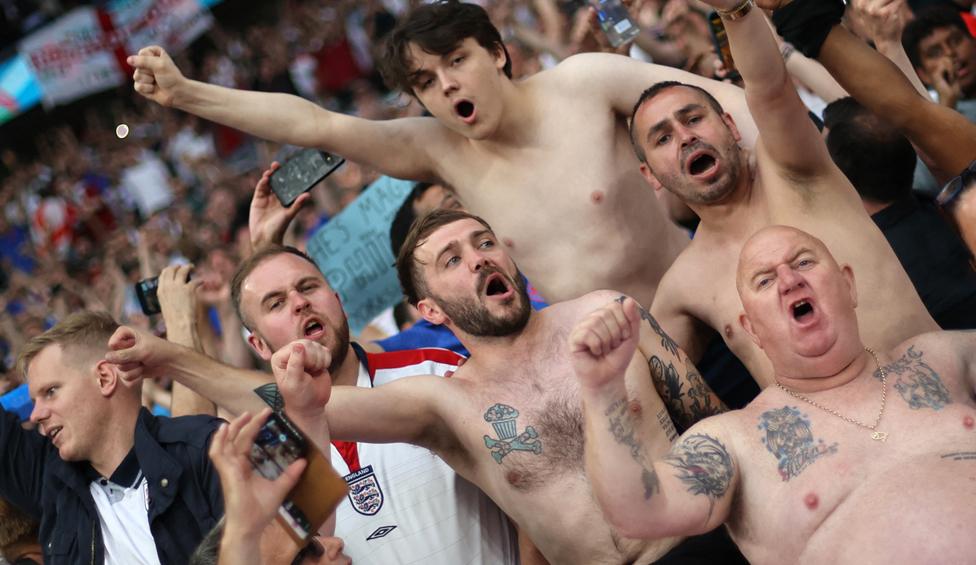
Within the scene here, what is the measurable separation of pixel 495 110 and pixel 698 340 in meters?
1.02

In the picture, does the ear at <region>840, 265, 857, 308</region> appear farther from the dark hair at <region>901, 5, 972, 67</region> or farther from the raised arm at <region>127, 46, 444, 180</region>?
the dark hair at <region>901, 5, 972, 67</region>

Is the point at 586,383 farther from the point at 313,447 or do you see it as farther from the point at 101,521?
the point at 101,521

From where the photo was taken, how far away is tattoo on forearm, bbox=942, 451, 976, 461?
241 cm

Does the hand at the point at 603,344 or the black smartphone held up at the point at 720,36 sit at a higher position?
the black smartphone held up at the point at 720,36

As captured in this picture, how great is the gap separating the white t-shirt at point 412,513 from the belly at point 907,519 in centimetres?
120

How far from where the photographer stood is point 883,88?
10.0ft

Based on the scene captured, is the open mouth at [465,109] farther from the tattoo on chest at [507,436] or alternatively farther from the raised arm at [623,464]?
the raised arm at [623,464]

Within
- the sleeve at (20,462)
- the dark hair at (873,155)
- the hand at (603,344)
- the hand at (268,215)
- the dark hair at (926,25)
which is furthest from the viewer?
the dark hair at (926,25)

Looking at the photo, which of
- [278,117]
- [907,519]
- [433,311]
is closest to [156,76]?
[278,117]

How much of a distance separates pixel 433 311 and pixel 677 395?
734 millimetres

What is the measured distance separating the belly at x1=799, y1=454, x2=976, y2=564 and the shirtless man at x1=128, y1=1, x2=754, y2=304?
4.85 feet

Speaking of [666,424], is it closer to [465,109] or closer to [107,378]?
[465,109]

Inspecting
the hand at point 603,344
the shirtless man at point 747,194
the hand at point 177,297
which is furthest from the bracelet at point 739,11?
the hand at point 177,297

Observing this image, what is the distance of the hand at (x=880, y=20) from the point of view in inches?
127
